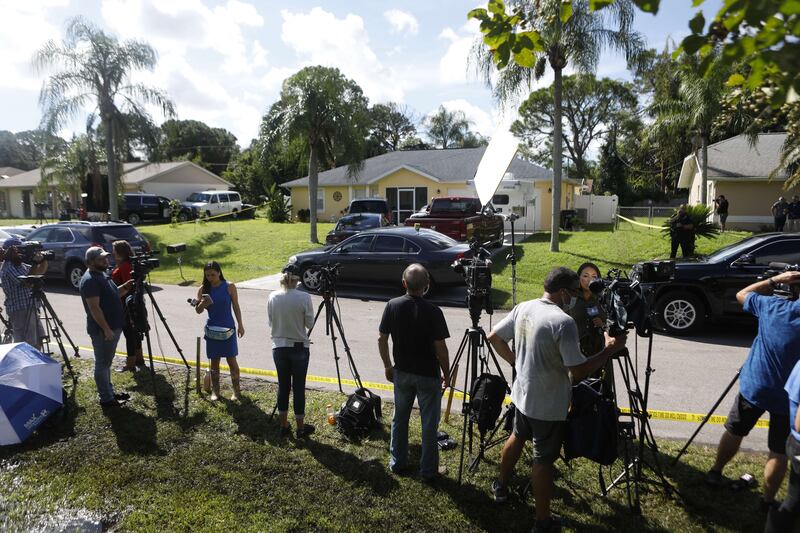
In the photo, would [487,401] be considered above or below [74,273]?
below

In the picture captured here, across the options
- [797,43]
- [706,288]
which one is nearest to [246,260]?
[706,288]

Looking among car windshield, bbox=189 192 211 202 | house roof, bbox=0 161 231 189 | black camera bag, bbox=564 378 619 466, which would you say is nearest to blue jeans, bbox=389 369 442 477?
black camera bag, bbox=564 378 619 466

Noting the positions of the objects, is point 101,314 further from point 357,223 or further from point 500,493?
point 357,223

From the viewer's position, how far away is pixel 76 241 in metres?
12.7

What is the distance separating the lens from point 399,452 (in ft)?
13.4

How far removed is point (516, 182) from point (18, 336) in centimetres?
1775

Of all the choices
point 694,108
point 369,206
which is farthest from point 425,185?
point 694,108

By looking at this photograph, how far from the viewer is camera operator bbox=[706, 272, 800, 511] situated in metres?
3.29

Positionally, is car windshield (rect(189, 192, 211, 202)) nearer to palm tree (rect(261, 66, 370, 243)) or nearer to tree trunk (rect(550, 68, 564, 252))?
palm tree (rect(261, 66, 370, 243))

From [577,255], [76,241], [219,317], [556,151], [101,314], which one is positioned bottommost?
[577,255]

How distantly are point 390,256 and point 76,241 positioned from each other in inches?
308

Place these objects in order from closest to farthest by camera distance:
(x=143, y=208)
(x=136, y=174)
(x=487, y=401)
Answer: (x=487, y=401)
(x=143, y=208)
(x=136, y=174)

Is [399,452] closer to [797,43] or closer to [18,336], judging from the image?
[797,43]

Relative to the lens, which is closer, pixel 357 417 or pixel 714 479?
pixel 714 479
